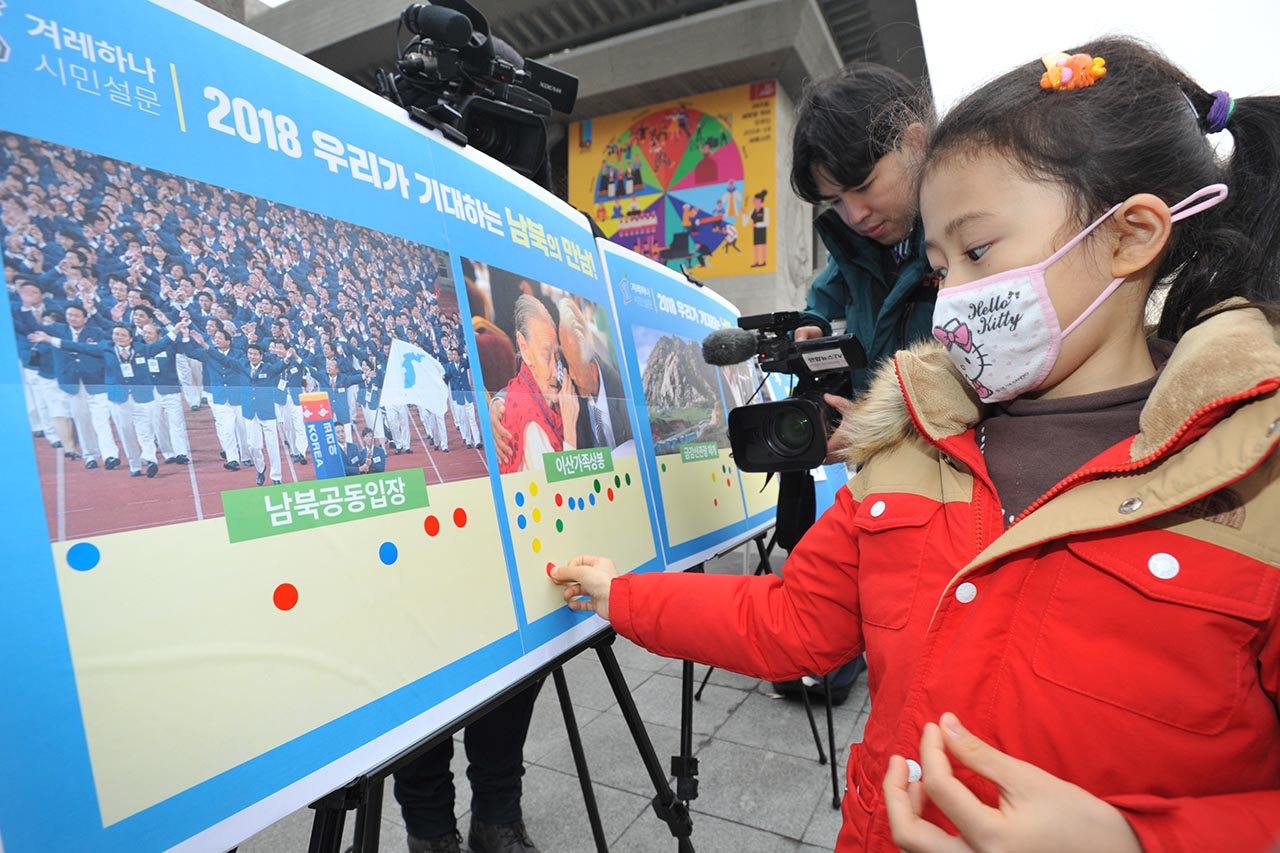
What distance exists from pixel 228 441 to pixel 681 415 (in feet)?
4.10

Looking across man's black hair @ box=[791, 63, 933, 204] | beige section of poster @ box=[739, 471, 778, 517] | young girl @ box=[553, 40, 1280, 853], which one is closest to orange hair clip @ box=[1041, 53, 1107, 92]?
young girl @ box=[553, 40, 1280, 853]

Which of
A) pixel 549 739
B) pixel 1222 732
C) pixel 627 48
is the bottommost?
pixel 549 739

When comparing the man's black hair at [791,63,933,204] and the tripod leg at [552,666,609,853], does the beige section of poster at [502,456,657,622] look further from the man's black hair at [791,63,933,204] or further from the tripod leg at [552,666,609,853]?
the man's black hair at [791,63,933,204]

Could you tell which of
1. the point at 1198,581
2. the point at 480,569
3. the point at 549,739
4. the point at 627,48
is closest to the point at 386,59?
the point at 627,48

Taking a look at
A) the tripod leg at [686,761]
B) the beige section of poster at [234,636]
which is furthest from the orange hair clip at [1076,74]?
the tripod leg at [686,761]

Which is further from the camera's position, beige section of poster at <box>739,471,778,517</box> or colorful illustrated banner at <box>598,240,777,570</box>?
beige section of poster at <box>739,471,778,517</box>

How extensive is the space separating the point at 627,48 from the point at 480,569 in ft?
24.3

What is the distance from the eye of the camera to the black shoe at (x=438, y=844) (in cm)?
152

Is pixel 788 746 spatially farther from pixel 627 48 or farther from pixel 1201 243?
pixel 627 48

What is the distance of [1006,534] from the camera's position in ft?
2.58

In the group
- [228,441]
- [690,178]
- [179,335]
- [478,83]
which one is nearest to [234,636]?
[228,441]

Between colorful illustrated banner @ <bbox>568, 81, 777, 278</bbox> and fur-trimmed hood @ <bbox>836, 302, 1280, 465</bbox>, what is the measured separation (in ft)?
20.0

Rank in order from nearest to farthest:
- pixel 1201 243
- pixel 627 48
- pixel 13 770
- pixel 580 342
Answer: pixel 13 770 → pixel 1201 243 → pixel 580 342 → pixel 627 48

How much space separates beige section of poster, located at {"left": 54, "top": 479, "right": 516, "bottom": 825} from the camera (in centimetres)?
58
